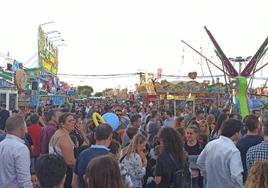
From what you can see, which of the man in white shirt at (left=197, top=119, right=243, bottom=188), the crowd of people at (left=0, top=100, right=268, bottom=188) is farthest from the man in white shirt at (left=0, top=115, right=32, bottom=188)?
the man in white shirt at (left=197, top=119, right=243, bottom=188)

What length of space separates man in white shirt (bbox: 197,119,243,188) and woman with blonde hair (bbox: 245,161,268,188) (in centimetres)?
208

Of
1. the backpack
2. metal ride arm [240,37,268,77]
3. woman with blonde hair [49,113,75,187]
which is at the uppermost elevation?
metal ride arm [240,37,268,77]

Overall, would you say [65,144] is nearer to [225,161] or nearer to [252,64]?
[225,161]

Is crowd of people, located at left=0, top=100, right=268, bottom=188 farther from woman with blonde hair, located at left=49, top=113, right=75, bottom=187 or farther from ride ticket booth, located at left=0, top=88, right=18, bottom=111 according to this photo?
ride ticket booth, located at left=0, top=88, right=18, bottom=111

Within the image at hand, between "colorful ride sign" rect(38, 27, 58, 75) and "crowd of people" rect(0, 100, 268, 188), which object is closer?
"crowd of people" rect(0, 100, 268, 188)

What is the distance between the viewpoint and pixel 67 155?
19.4ft

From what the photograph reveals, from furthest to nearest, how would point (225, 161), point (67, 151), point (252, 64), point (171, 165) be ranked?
point (252, 64) < point (67, 151) < point (225, 161) < point (171, 165)

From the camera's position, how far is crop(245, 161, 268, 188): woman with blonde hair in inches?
115

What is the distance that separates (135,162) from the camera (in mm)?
5734

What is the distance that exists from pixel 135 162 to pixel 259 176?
2.93 metres

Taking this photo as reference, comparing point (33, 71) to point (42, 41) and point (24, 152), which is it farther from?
point (24, 152)

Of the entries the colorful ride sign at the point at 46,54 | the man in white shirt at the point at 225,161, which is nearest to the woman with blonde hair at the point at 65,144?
the man in white shirt at the point at 225,161

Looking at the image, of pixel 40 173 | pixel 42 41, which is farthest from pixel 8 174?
pixel 42 41

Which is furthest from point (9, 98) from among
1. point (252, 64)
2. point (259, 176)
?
point (259, 176)
